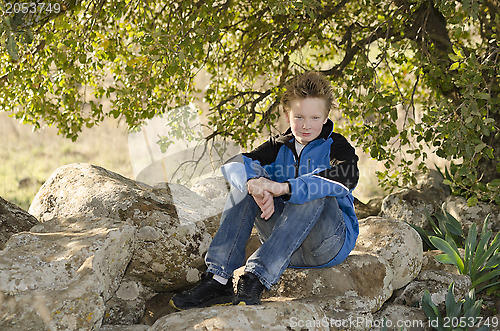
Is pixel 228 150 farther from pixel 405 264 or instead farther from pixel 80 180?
pixel 405 264

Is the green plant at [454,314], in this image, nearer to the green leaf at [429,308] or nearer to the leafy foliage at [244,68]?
the green leaf at [429,308]

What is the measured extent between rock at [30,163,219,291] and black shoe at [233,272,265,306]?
662mm

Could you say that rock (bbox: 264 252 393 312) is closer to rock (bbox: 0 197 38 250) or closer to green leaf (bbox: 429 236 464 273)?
green leaf (bbox: 429 236 464 273)

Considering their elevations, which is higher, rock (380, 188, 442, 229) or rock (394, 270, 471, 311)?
rock (380, 188, 442, 229)

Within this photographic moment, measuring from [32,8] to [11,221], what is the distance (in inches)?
57.2

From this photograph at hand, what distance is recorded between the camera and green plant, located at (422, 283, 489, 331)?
9.07ft

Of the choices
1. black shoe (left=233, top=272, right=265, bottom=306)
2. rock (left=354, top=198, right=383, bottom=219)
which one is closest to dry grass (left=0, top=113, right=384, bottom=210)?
rock (left=354, top=198, right=383, bottom=219)

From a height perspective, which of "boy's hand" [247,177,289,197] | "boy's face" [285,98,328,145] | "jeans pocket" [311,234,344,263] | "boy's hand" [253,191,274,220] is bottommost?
"jeans pocket" [311,234,344,263]

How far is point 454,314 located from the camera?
9.22ft

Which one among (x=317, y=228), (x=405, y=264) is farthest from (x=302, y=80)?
(x=405, y=264)

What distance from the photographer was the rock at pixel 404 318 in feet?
9.79

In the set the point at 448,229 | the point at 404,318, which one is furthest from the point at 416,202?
the point at 404,318

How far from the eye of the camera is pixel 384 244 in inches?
133

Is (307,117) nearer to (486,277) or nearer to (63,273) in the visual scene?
(63,273)
